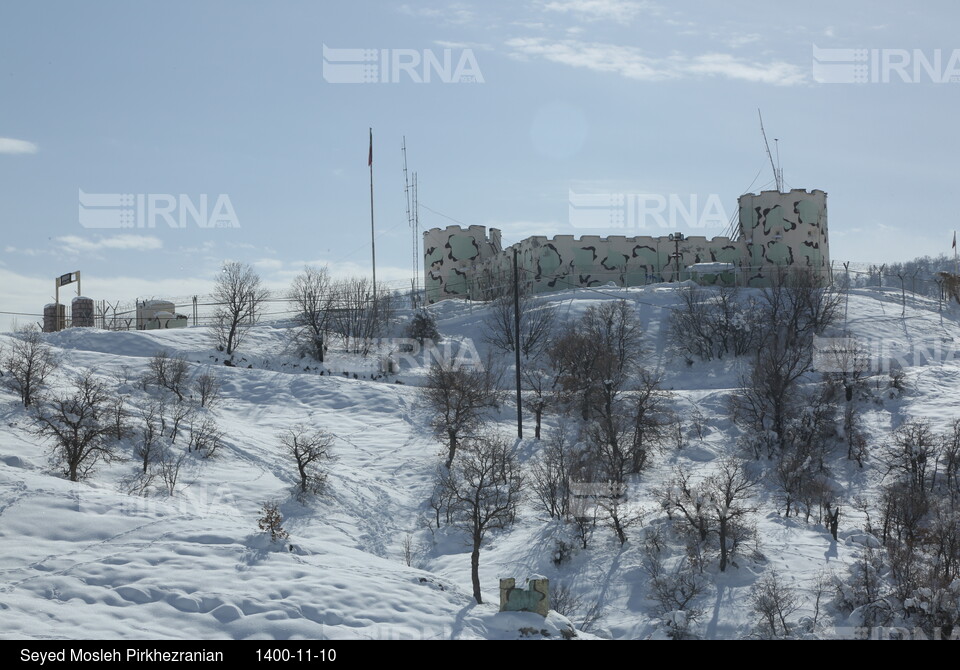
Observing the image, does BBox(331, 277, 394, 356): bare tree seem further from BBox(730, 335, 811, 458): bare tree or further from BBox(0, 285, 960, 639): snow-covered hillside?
BBox(730, 335, 811, 458): bare tree

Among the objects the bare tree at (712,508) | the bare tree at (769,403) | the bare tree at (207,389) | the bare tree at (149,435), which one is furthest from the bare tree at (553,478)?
the bare tree at (207,389)

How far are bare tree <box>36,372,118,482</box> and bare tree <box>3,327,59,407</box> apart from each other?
792 mm

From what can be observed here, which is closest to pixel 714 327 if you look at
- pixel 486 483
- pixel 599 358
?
pixel 599 358

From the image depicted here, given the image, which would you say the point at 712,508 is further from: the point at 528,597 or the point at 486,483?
the point at 528,597

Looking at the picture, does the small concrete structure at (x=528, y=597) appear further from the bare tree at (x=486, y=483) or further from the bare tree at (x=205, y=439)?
the bare tree at (x=205, y=439)

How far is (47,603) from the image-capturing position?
16.3 metres

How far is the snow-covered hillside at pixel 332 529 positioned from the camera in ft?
57.3

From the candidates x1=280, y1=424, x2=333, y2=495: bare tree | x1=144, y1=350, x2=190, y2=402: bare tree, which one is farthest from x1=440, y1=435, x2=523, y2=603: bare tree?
x1=144, y1=350, x2=190, y2=402: bare tree

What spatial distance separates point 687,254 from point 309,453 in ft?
153

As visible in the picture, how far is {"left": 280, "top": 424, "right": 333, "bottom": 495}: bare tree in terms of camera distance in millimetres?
31516

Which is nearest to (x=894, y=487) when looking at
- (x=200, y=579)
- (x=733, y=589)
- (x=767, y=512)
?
(x=767, y=512)

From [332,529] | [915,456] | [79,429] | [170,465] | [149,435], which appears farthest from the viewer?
[915,456]

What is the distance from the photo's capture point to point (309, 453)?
109ft
